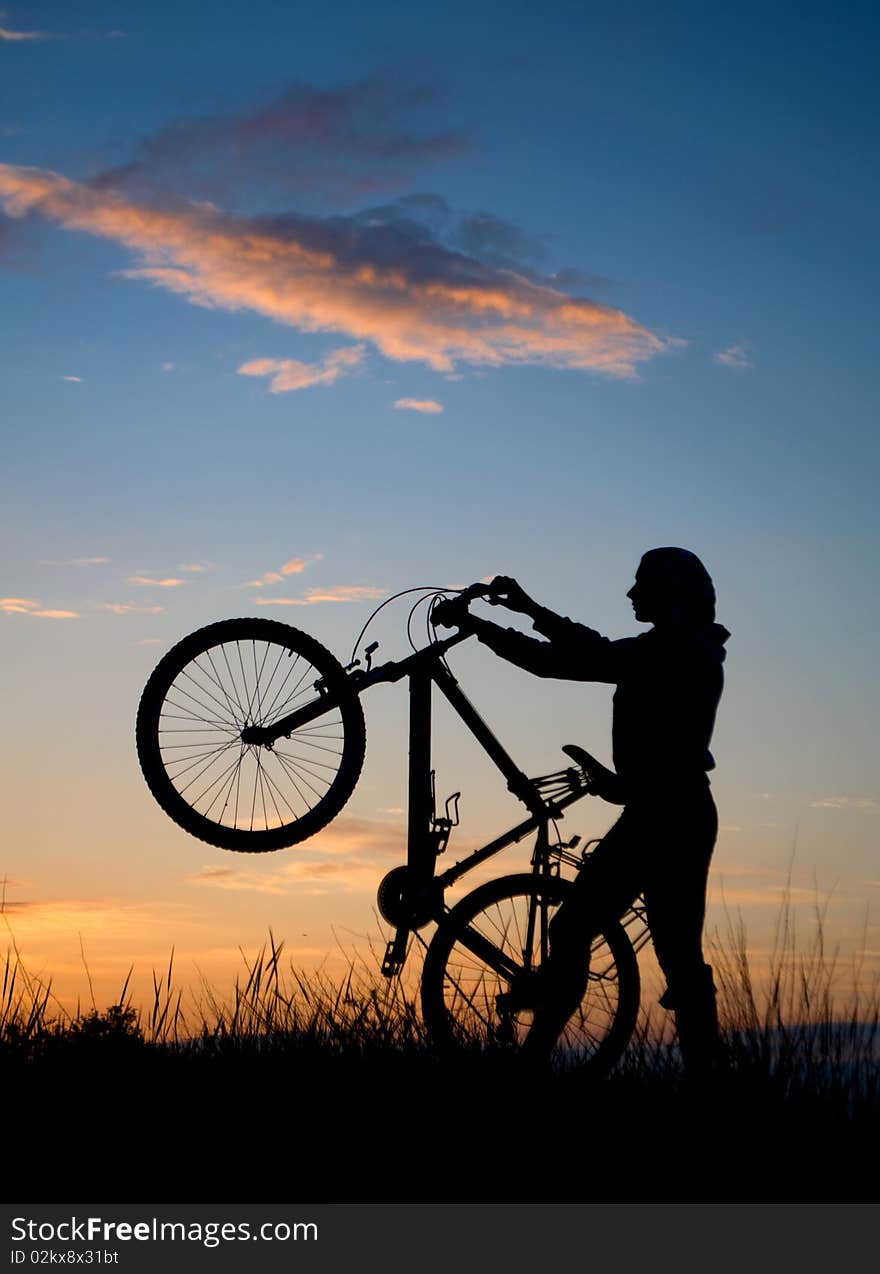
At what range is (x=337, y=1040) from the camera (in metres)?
8.18

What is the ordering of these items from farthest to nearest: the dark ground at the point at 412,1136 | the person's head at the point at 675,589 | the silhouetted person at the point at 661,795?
1. the person's head at the point at 675,589
2. the silhouetted person at the point at 661,795
3. the dark ground at the point at 412,1136

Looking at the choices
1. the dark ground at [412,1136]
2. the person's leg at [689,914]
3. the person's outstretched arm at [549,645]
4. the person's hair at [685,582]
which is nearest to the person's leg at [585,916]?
the person's leg at [689,914]

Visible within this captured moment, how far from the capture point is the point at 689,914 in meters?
7.26

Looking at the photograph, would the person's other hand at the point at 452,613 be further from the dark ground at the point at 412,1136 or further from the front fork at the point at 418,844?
the dark ground at the point at 412,1136

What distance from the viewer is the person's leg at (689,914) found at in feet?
23.6

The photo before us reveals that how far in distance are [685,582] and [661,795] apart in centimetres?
113

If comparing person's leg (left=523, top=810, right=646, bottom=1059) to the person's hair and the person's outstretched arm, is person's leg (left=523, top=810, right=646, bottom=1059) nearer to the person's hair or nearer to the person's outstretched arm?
the person's outstretched arm

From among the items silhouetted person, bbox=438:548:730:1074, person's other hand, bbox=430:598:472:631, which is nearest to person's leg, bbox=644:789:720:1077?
silhouetted person, bbox=438:548:730:1074

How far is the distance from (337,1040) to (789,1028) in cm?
264

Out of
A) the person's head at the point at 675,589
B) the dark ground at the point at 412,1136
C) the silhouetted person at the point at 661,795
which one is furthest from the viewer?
the person's head at the point at 675,589

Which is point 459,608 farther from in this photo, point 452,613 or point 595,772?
point 595,772
